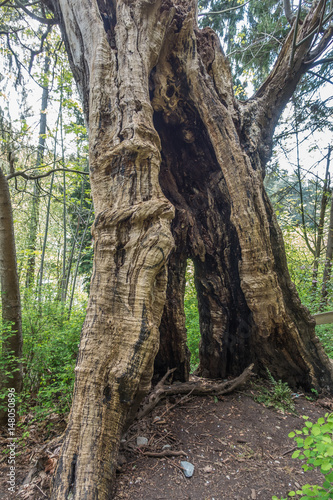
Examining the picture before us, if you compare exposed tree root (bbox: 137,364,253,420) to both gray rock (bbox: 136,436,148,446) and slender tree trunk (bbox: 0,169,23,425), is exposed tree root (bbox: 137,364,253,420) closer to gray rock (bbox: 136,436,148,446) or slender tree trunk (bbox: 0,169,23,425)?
gray rock (bbox: 136,436,148,446)

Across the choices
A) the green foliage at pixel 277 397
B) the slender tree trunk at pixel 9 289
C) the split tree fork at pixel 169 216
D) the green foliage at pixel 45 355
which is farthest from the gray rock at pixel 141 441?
the slender tree trunk at pixel 9 289

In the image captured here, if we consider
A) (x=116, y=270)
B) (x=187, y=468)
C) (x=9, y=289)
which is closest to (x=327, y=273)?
(x=187, y=468)

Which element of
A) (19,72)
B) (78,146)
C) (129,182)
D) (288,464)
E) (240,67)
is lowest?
(288,464)

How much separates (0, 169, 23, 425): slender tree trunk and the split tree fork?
4.23 ft

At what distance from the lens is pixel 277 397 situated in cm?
260

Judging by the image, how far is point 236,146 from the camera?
281cm

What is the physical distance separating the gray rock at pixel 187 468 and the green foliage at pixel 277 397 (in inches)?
40.7

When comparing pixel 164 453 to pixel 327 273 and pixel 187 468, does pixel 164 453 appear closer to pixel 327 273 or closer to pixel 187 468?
pixel 187 468

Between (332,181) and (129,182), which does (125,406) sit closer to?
(129,182)

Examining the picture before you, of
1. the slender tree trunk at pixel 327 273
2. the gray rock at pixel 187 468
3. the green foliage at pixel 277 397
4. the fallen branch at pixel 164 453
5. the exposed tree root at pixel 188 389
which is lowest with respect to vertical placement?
the gray rock at pixel 187 468

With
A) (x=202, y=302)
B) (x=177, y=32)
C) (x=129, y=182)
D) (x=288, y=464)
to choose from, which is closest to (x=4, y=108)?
(x=177, y=32)

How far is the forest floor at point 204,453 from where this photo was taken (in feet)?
5.39

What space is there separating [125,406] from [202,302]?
5.51 feet

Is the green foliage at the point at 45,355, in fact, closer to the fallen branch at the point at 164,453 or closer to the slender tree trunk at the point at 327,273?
the fallen branch at the point at 164,453
